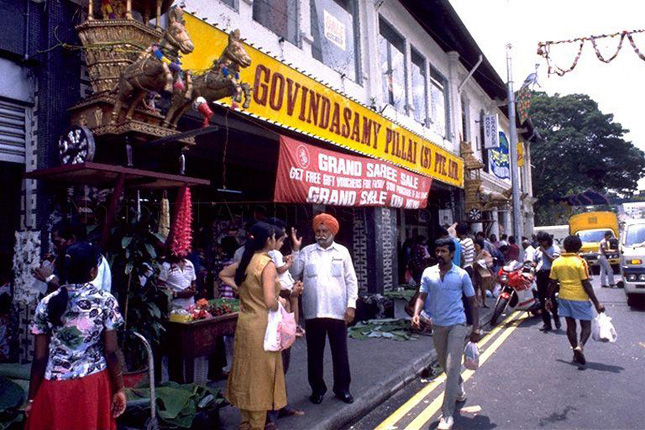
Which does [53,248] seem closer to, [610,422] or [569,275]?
[610,422]

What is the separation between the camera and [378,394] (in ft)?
17.1

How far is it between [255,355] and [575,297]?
4.62 meters

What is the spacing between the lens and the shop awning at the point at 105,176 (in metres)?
4.13

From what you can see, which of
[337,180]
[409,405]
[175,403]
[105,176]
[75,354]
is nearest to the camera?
[75,354]

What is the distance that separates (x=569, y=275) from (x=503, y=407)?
250cm

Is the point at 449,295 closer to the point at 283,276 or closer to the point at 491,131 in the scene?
the point at 283,276

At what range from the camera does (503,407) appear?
4.79 meters

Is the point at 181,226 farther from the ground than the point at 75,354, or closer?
farther from the ground

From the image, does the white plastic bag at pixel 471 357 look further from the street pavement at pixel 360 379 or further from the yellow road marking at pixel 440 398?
the street pavement at pixel 360 379

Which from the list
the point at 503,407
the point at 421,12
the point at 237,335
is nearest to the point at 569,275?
the point at 503,407

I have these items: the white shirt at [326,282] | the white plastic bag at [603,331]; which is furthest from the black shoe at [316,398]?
the white plastic bag at [603,331]

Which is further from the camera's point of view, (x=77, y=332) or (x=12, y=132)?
(x=12, y=132)

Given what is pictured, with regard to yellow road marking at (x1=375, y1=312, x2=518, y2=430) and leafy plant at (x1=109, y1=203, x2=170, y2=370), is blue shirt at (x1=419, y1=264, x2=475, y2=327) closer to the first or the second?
yellow road marking at (x1=375, y1=312, x2=518, y2=430)

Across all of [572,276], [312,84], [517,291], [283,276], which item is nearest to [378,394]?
[283,276]
